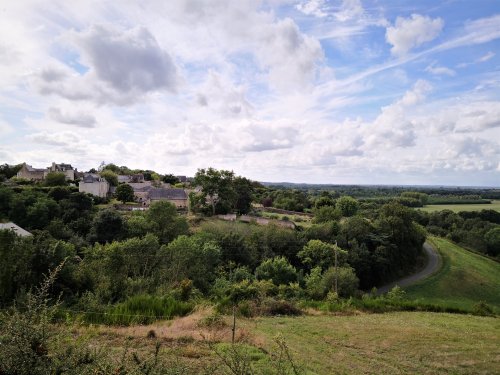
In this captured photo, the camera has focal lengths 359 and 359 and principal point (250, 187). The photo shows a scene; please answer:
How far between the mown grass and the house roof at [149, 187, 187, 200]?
38835mm

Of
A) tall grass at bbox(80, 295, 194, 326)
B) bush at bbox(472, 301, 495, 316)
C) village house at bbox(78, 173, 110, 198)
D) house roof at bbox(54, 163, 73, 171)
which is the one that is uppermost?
house roof at bbox(54, 163, 73, 171)

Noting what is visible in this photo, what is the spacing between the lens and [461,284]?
118 ft

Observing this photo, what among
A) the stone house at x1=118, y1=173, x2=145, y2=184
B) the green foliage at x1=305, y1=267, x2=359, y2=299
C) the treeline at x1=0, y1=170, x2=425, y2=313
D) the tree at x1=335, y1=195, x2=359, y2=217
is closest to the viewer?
the treeline at x1=0, y1=170, x2=425, y2=313

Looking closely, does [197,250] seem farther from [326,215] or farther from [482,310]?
[326,215]

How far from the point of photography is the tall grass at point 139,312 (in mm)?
12125

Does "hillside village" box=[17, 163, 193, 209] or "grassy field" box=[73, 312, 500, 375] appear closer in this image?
"grassy field" box=[73, 312, 500, 375]

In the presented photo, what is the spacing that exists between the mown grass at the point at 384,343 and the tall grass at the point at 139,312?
2.78 meters

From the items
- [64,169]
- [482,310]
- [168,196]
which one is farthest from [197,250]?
[64,169]

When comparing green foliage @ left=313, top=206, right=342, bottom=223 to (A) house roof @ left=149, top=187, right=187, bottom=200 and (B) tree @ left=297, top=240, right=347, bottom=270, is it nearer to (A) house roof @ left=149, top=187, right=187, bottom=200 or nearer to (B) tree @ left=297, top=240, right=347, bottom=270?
(B) tree @ left=297, top=240, right=347, bottom=270

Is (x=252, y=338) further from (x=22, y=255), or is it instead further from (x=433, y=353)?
(x=22, y=255)

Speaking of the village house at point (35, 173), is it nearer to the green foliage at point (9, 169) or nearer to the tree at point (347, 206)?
the green foliage at point (9, 169)

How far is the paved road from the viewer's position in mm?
35728

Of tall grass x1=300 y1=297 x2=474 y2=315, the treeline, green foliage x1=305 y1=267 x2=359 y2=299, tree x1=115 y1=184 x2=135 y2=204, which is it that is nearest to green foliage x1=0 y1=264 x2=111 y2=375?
the treeline

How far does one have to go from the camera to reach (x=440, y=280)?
119 feet
